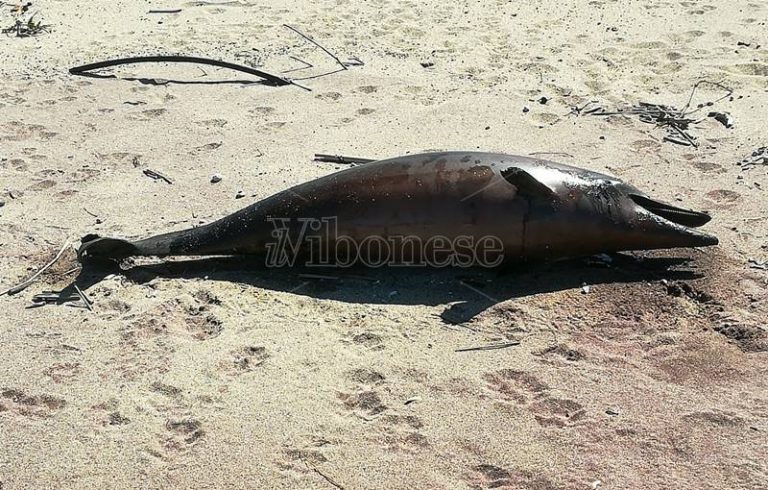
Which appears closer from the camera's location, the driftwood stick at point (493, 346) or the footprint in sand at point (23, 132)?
the driftwood stick at point (493, 346)

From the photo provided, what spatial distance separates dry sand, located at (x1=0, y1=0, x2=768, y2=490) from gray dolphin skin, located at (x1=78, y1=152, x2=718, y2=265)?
0.57 ft

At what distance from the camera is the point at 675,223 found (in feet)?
18.9

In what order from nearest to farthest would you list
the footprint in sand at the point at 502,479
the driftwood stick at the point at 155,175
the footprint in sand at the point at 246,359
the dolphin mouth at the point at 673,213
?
the footprint in sand at the point at 502,479, the footprint in sand at the point at 246,359, the dolphin mouth at the point at 673,213, the driftwood stick at the point at 155,175

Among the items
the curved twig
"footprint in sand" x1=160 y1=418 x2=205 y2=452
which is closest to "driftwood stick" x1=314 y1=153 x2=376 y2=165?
the curved twig

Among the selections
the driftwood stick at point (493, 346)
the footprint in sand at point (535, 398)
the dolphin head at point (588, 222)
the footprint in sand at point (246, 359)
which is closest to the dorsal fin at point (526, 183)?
→ the dolphin head at point (588, 222)

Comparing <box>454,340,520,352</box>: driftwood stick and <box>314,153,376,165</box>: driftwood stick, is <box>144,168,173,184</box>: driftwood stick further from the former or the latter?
<box>454,340,520,352</box>: driftwood stick

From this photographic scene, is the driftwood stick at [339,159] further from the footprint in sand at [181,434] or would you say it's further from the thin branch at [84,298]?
the footprint in sand at [181,434]

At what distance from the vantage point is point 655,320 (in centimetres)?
522

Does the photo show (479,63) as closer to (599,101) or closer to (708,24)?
(599,101)

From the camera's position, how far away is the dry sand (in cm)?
427

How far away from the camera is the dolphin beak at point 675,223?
554cm

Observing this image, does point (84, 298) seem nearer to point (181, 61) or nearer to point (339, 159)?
point (339, 159)

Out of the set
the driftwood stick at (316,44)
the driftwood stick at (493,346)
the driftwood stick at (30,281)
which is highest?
the driftwood stick at (316,44)

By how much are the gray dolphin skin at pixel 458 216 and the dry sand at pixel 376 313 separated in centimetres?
17
